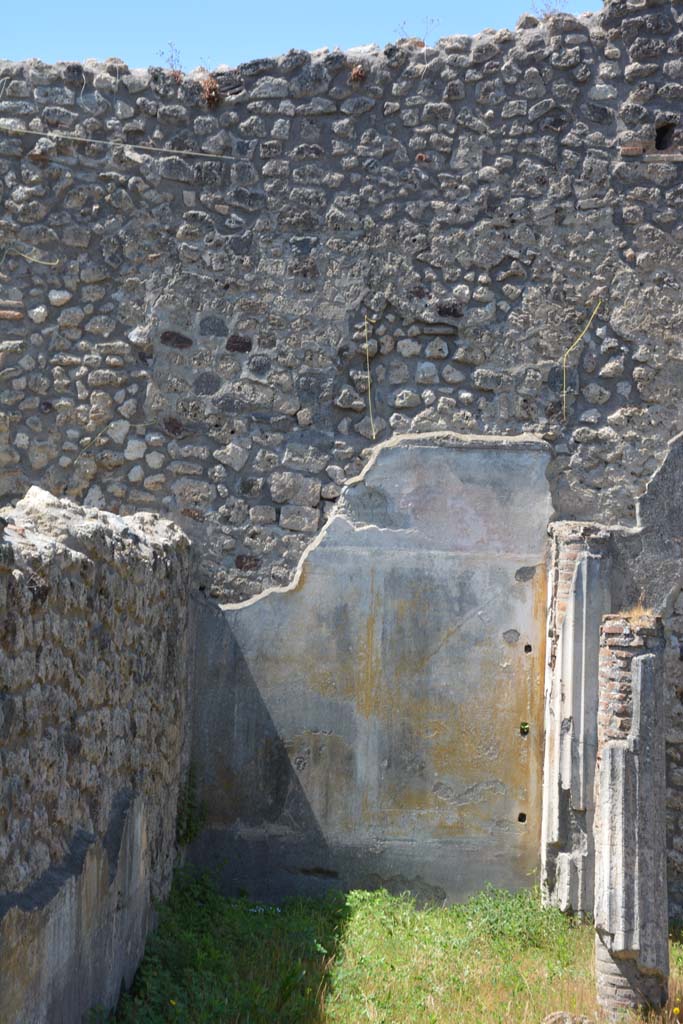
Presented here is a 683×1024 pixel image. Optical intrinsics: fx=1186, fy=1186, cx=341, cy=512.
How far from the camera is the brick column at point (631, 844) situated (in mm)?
5324

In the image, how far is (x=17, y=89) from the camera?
285 inches

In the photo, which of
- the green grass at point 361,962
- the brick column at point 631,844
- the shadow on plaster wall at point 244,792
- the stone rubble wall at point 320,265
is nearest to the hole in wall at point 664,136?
the stone rubble wall at point 320,265

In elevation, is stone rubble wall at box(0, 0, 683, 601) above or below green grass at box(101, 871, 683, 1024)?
above

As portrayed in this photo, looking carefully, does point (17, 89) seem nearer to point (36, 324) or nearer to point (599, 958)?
point (36, 324)

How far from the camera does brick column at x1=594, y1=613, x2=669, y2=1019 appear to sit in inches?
210

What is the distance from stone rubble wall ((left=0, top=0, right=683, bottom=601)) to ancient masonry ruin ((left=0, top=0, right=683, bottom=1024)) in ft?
0.06

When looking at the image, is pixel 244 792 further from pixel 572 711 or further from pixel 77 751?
pixel 77 751

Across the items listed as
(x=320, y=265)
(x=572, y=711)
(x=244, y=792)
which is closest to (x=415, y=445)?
(x=320, y=265)

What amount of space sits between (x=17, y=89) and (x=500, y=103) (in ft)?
9.67

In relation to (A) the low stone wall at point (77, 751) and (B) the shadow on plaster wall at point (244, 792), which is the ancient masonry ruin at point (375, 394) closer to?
(B) the shadow on plaster wall at point (244, 792)

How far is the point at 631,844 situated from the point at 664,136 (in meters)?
4.24

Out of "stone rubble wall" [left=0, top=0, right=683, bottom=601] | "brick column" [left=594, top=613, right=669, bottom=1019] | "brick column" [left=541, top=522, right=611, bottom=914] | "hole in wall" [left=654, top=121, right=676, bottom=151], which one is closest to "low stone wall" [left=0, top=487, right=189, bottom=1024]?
"stone rubble wall" [left=0, top=0, right=683, bottom=601]

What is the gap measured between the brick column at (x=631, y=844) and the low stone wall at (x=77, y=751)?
2.09m

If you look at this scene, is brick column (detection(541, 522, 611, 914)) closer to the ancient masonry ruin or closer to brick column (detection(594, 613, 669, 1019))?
the ancient masonry ruin
